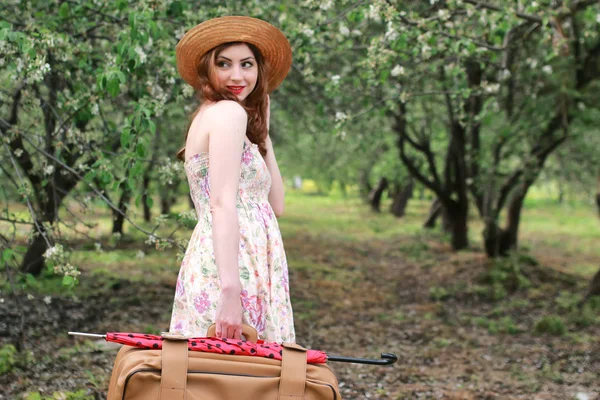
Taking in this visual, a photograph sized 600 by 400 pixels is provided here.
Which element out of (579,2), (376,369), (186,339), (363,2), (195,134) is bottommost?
(376,369)

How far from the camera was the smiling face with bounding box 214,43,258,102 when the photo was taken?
8.68 feet

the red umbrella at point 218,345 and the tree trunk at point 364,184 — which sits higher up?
the tree trunk at point 364,184

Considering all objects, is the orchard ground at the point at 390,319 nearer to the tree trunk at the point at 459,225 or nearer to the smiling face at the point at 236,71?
the tree trunk at the point at 459,225

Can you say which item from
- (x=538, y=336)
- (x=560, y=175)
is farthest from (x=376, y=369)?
(x=560, y=175)

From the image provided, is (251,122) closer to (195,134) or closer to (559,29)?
(195,134)

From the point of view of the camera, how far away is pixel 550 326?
318 inches

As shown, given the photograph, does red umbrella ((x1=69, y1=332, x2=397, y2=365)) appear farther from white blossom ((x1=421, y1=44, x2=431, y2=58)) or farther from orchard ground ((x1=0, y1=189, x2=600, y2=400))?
white blossom ((x1=421, y1=44, x2=431, y2=58))

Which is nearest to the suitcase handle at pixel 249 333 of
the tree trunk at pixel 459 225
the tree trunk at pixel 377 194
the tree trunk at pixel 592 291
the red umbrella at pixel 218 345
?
the red umbrella at pixel 218 345

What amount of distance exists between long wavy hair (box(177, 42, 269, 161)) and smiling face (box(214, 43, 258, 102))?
0.6 inches

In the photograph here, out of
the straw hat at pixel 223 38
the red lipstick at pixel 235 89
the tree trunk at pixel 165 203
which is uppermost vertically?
the straw hat at pixel 223 38

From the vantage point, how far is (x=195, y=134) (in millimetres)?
2600

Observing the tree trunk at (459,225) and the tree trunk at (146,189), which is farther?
the tree trunk at (459,225)

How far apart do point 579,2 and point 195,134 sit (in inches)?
239

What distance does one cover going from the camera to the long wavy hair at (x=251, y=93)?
2660mm
